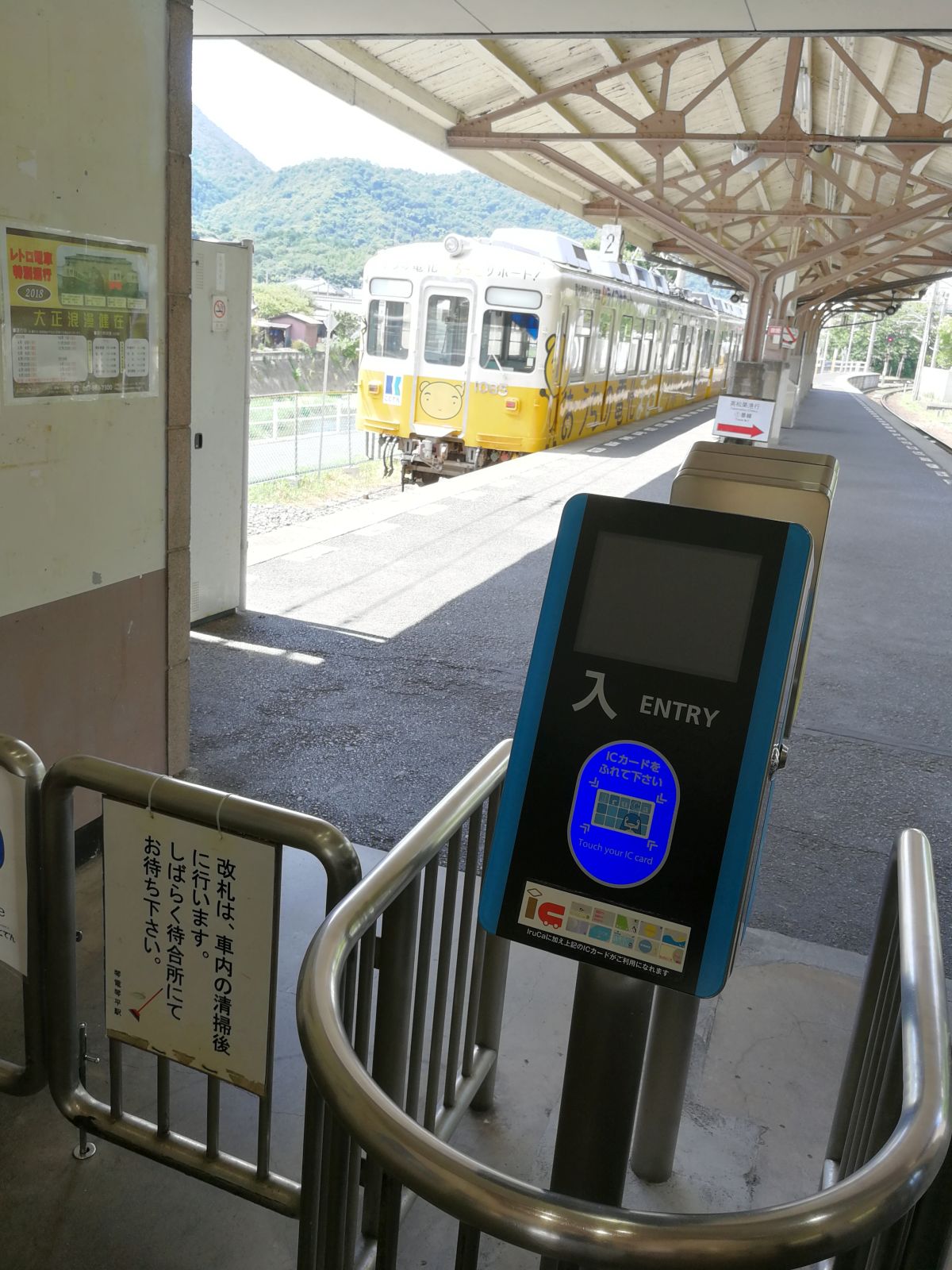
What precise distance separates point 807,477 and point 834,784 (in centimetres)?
182

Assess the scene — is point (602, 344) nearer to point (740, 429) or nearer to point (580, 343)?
point (580, 343)

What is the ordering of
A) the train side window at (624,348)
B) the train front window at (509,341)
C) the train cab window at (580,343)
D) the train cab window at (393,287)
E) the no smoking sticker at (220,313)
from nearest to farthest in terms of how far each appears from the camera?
the no smoking sticker at (220,313) < the train front window at (509,341) < the train cab window at (393,287) < the train cab window at (580,343) < the train side window at (624,348)

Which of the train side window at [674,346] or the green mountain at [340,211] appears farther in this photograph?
the green mountain at [340,211]

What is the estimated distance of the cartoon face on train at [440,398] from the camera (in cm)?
1402

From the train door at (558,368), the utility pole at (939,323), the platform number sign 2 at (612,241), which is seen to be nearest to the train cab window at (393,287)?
the train door at (558,368)

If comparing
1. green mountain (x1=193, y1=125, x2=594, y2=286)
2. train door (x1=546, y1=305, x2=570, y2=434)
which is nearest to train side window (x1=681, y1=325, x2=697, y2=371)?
train door (x1=546, y1=305, x2=570, y2=434)

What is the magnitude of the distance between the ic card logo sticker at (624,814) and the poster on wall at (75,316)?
231 cm

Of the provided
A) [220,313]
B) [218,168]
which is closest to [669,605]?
[220,313]

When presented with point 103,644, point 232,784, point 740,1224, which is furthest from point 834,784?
point 740,1224

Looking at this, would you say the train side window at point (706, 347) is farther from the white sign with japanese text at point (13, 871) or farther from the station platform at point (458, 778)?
the white sign with japanese text at point (13, 871)

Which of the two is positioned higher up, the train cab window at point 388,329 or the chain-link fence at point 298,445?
the train cab window at point 388,329

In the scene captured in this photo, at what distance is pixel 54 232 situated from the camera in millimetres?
3160

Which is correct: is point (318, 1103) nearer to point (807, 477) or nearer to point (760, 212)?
point (807, 477)

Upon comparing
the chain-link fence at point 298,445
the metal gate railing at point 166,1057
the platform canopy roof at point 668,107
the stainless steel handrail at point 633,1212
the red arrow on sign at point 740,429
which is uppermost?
the platform canopy roof at point 668,107
